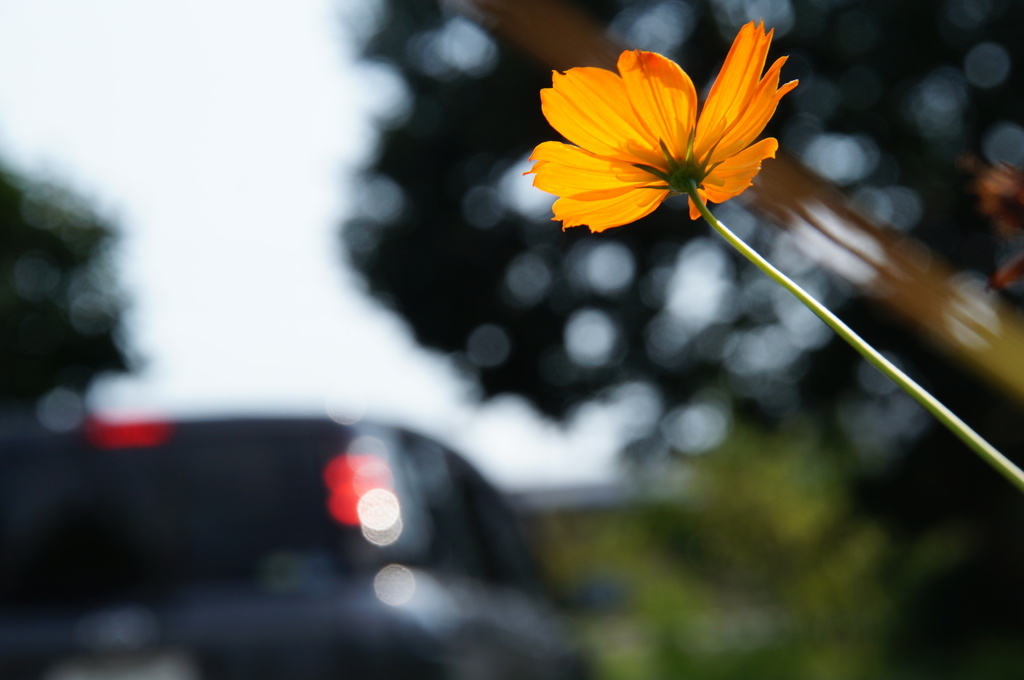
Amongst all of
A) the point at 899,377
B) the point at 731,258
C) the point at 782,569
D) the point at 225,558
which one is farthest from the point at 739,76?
the point at 782,569

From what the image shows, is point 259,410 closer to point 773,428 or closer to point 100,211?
point 773,428

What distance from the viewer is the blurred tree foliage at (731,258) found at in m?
11.2

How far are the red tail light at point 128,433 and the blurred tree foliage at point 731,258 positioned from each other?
282 inches

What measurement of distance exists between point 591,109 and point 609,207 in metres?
0.05

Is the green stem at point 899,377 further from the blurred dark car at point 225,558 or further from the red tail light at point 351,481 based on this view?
the red tail light at point 351,481

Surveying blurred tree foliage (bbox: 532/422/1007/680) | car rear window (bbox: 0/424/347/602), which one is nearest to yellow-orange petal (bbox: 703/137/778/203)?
car rear window (bbox: 0/424/347/602)

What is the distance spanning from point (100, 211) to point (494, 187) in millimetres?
22817

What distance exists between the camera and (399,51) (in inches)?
552

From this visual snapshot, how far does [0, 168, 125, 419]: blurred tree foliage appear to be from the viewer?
1201 inches

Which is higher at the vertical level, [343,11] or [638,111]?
[343,11]

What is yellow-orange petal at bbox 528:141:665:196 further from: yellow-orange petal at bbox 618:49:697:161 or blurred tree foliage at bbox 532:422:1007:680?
blurred tree foliage at bbox 532:422:1007:680

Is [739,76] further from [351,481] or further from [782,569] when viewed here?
[782,569]

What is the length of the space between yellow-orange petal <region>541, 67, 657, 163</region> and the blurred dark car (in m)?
2.41

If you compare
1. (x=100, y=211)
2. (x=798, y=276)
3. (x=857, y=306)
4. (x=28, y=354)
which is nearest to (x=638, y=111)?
(x=857, y=306)
